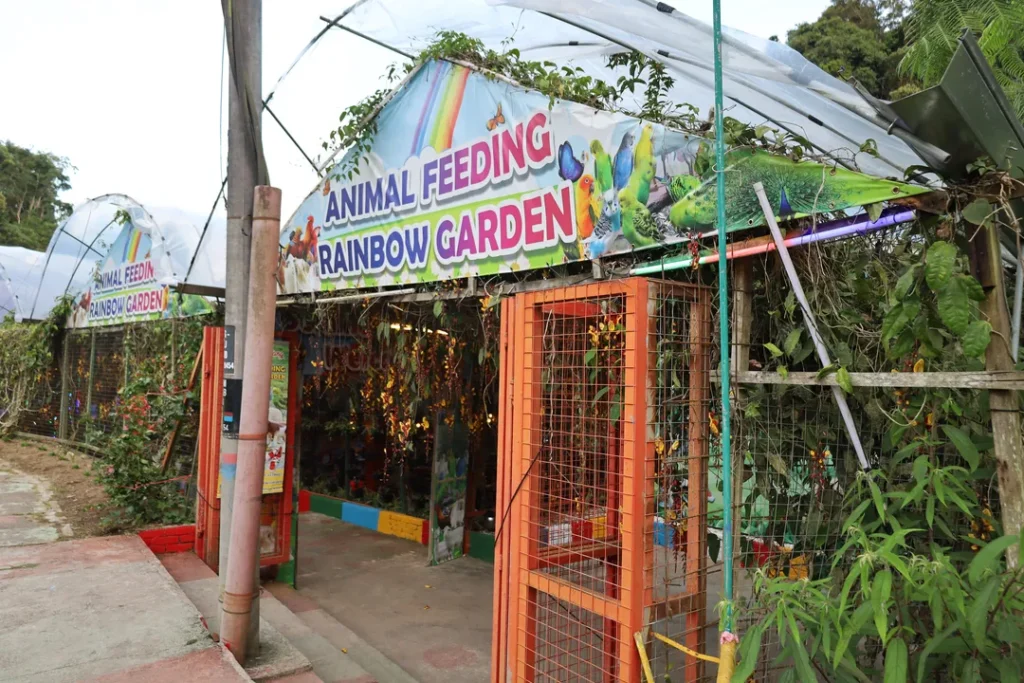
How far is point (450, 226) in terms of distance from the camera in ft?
14.4

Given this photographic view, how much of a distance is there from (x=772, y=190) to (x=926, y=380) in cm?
94

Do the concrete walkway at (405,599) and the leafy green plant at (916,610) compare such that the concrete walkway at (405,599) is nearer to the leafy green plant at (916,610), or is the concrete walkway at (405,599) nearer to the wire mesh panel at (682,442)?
the wire mesh panel at (682,442)

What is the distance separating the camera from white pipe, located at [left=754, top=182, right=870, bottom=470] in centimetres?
250

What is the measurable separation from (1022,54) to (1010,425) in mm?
14738

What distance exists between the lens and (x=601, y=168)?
11.2 ft

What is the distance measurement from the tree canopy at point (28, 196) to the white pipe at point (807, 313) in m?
30.0

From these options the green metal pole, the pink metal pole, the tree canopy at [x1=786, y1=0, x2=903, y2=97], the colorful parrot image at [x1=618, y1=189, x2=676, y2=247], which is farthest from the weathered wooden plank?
the tree canopy at [x1=786, y1=0, x2=903, y2=97]

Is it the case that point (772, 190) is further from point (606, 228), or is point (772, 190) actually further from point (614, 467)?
point (614, 467)

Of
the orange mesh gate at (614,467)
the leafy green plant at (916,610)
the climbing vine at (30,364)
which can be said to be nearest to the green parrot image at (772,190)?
the orange mesh gate at (614,467)

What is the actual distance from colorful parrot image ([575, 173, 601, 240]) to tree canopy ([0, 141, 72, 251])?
94.7ft

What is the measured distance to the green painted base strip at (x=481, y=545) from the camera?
798 cm

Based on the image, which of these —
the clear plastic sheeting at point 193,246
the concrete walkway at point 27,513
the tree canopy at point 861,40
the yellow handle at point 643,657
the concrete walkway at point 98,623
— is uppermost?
the tree canopy at point 861,40

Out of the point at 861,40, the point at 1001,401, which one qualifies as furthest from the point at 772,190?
the point at 861,40

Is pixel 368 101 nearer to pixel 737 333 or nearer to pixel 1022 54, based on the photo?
pixel 737 333
